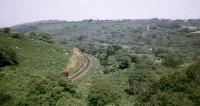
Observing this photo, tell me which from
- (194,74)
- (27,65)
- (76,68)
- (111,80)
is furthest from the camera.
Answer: (76,68)

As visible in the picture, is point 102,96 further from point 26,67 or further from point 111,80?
point 26,67

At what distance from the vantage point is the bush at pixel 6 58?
5951cm

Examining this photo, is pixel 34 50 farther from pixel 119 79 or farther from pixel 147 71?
pixel 147 71

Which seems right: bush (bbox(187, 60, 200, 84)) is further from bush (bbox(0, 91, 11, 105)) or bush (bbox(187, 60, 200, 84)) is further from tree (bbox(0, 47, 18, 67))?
tree (bbox(0, 47, 18, 67))

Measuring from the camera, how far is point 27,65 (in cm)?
6344

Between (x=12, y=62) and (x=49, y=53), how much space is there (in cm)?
1671

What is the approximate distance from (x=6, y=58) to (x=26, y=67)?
446 cm

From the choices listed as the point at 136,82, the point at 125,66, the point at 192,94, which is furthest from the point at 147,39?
the point at 192,94

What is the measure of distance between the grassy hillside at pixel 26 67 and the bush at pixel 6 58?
1.14 meters

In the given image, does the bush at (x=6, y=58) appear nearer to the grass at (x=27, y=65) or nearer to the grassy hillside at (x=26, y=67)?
the grassy hillside at (x=26, y=67)

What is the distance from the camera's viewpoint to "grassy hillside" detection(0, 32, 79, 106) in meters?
48.9

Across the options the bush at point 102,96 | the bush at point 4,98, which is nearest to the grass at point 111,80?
the bush at point 102,96

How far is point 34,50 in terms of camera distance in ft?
251

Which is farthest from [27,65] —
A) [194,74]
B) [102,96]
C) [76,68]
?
[194,74]
